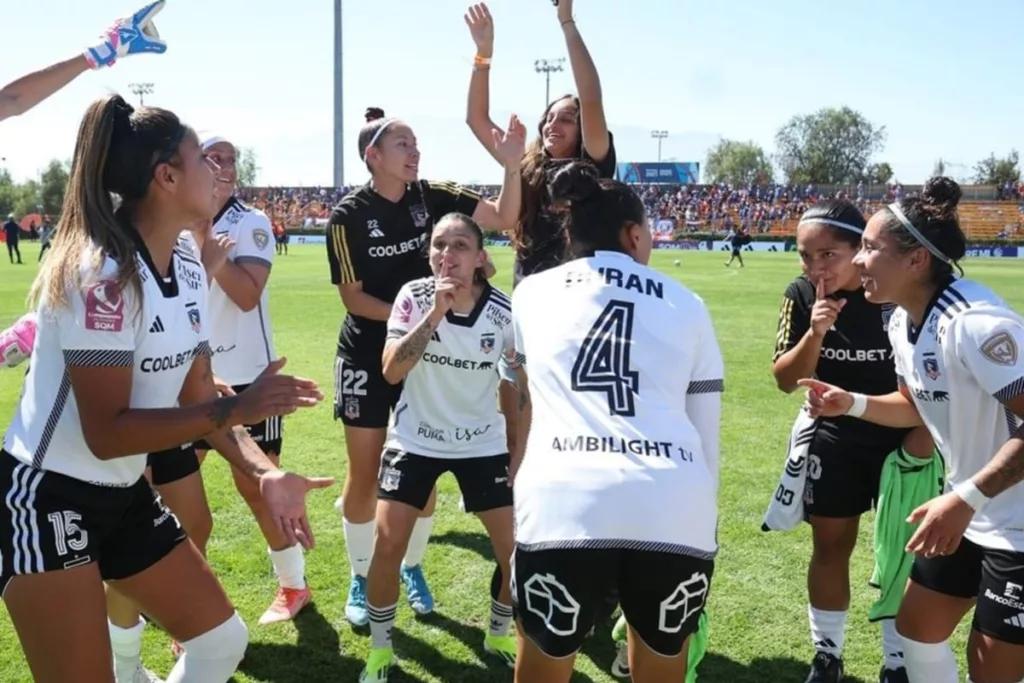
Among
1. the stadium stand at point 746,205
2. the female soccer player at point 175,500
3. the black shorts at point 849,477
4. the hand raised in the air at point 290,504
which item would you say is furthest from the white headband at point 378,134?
the stadium stand at point 746,205

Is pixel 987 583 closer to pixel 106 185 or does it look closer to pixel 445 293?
pixel 445 293

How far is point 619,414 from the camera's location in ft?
8.41

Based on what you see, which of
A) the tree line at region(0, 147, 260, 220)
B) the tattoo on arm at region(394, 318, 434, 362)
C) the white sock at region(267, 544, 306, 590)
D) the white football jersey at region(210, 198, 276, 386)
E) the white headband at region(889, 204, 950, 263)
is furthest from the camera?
the tree line at region(0, 147, 260, 220)

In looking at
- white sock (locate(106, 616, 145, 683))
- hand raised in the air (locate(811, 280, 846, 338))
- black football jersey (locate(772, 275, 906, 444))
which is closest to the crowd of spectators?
black football jersey (locate(772, 275, 906, 444))

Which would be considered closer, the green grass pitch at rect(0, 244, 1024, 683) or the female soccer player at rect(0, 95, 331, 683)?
the female soccer player at rect(0, 95, 331, 683)

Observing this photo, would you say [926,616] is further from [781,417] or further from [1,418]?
[1,418]

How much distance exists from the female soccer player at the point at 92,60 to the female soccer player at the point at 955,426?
3.73 meters

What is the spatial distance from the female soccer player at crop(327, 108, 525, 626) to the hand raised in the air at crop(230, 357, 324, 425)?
196cm

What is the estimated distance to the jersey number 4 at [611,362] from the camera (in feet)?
8.44

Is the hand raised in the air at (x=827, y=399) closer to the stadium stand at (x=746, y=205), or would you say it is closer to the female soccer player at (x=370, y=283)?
the female soccer player at (x=370, y=283)

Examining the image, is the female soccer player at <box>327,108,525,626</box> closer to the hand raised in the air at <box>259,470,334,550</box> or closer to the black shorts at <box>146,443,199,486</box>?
the black shorts at <box>146,443,199,486</box>

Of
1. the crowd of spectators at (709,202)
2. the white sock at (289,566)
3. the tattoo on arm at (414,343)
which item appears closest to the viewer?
the tattoo on arm at (414,343)

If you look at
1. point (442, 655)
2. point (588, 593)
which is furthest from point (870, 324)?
point (442, 655)

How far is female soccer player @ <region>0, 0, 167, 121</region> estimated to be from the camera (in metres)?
4.18
